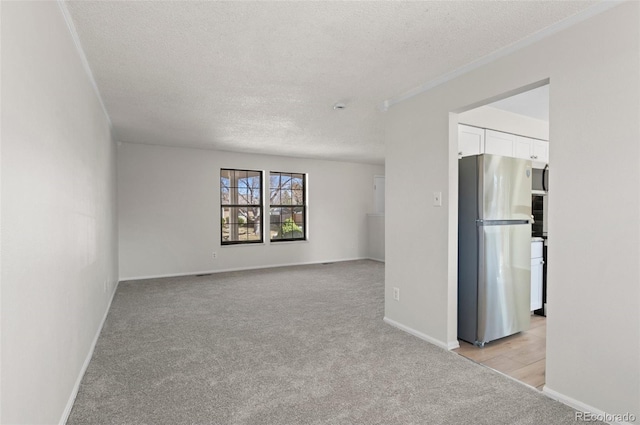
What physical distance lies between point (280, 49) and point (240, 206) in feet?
15.7

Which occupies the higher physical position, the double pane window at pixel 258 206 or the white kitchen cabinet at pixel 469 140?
the white kitchen cabinet at pixel 469 140

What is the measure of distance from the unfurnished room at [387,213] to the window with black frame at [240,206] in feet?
7.12

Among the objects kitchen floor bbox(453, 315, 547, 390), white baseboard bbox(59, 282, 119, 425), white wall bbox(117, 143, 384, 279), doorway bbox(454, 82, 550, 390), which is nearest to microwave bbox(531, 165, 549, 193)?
doorway bbox(454, 82, 550, 390)

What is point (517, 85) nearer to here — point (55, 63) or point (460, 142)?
point (460, 142)

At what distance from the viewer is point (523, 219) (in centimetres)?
333

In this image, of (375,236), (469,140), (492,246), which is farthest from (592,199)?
(375,236)

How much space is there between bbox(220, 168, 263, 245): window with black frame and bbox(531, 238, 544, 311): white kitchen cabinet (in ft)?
15.8

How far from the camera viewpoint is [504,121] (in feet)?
12.1

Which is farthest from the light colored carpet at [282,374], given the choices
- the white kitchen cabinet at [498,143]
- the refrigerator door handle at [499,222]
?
the white kitchen cabinet at [498,143]

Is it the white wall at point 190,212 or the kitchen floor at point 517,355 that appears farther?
the white wall at point 190,212

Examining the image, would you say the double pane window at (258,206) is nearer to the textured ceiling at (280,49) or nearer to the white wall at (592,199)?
the textured ceiling at (280,49)

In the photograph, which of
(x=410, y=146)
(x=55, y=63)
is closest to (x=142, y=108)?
(x=55, y=63)

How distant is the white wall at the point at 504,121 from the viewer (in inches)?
135

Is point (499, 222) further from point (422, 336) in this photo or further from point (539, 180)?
point (539, 180)
